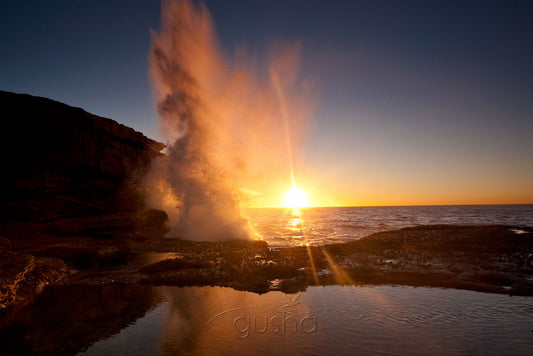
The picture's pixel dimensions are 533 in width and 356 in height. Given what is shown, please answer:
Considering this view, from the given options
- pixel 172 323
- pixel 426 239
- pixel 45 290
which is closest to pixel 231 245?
pixel 45 290

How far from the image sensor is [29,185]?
22125 millimetres

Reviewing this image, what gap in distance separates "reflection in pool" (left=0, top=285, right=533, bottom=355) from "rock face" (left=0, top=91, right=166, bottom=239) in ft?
49.3

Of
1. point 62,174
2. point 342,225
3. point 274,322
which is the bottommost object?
point 274,322

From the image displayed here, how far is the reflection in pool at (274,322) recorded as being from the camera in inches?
261

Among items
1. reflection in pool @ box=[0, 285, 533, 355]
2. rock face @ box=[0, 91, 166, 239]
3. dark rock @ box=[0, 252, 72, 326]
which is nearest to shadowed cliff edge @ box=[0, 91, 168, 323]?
rock face @ box=[0, 91, 166, 239]

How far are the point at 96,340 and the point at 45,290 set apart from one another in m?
6.68

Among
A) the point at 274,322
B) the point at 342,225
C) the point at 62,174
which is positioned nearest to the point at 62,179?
the point at 62,174

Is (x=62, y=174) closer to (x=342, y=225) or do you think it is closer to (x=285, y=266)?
(x=285, y=266)

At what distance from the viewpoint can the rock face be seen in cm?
2162

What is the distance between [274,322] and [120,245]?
788 inches

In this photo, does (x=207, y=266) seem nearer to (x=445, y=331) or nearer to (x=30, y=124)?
(x=445, y=331)

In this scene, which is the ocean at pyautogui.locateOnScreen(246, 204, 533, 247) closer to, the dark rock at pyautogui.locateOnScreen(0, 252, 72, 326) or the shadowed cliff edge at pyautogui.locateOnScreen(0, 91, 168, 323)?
the shadowed cliff edge at pyautogui.locateOnScreen(0, 91, 168, 323)

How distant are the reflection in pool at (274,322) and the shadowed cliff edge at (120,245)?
964 mm

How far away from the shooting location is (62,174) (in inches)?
954
